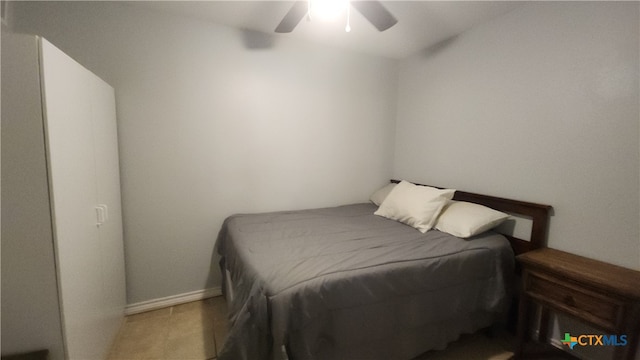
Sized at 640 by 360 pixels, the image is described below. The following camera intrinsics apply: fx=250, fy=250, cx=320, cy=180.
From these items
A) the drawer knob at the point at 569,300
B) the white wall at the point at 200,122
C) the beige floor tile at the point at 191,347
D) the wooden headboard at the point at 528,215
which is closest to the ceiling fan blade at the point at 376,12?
the white wall at the point at 200,122

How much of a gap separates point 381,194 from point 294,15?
1920 millimetres

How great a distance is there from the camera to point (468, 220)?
1.82m

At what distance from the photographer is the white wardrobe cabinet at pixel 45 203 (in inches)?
38.3

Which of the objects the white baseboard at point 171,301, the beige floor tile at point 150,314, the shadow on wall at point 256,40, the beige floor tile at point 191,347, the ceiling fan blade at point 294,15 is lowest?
the beige floor tile at point 150,314

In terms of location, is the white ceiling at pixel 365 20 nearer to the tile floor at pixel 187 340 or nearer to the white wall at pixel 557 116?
the white wall at pixel 557 116

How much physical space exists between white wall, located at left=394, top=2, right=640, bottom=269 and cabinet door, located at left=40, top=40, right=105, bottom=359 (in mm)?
2708

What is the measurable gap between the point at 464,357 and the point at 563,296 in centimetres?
70

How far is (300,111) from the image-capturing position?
8.32ft

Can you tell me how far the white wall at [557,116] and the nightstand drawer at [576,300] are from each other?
0.39 m

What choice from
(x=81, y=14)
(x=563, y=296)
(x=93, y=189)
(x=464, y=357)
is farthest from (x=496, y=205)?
(x=81, y=14)

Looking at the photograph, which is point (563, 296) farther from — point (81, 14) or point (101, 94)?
point (81, 14)

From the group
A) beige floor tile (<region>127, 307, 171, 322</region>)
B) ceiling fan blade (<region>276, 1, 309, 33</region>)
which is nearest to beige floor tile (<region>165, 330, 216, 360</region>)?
beige floor tile (<region>127, 307, 171, 322</region>)

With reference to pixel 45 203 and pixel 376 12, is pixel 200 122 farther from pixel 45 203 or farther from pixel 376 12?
pixel 376 12

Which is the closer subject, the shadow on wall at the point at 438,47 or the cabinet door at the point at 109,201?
the cabinet door at the point at 109,201
